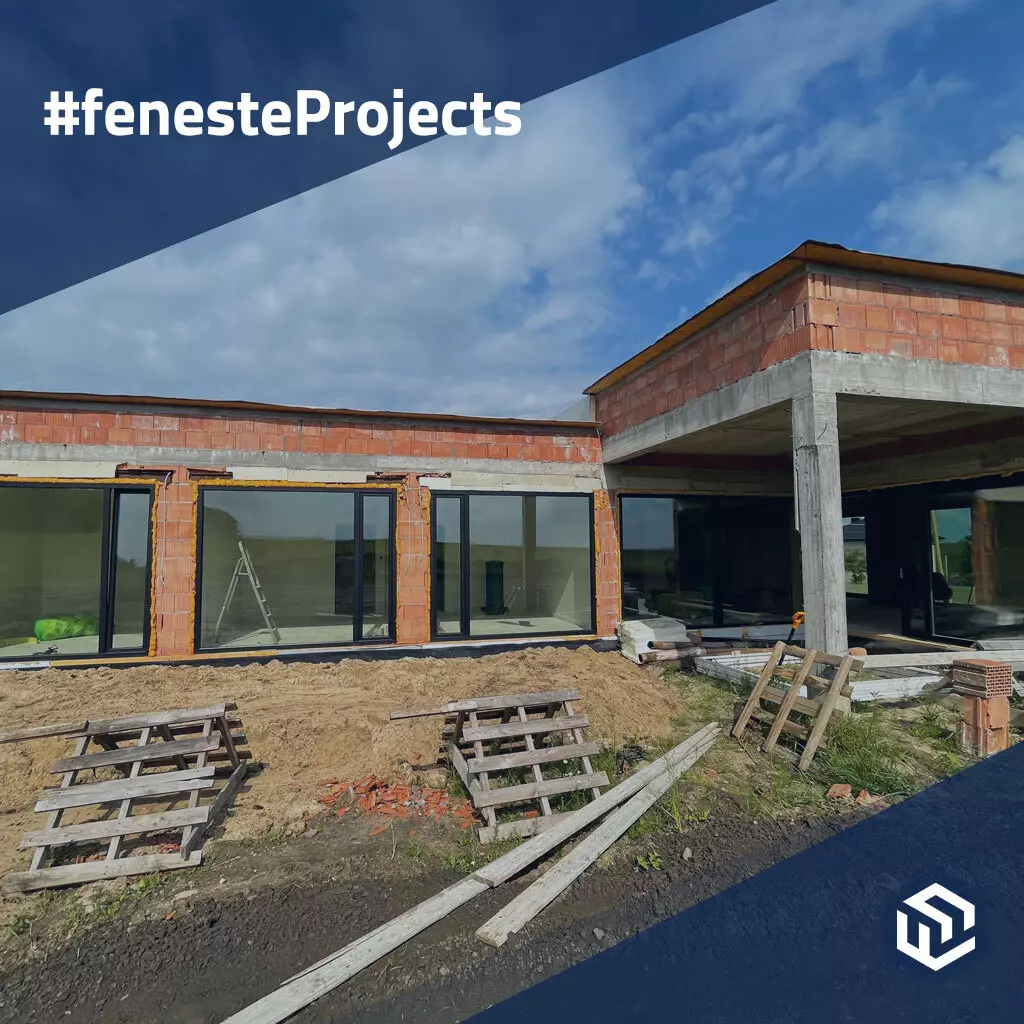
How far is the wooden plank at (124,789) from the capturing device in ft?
13.9

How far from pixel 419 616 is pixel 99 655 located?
13.9ft

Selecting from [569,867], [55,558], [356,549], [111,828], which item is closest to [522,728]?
[569,867]

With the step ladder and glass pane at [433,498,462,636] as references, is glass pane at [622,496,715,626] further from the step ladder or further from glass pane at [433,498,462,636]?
the step ladder

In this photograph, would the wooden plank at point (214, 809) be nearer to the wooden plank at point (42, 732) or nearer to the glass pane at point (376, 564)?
the wooden plank at point (42, 732)

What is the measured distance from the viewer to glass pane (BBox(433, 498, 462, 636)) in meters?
9.35

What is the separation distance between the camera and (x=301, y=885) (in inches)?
152

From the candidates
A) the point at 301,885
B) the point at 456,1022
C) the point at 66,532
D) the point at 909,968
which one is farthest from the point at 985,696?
the point at 66,532

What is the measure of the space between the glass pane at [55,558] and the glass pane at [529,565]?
5.21 metres

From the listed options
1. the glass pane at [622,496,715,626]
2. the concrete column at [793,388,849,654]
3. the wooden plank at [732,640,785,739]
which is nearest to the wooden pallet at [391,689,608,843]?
the wooden plank at [732,640,785,739]

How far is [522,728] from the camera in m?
5.16

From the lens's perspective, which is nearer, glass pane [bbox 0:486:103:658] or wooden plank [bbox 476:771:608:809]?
wooden plank [bbox 476:771:608:809]

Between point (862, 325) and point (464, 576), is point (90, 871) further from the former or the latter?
point (862, 325)
